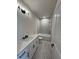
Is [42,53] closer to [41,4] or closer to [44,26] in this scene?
[41,4]

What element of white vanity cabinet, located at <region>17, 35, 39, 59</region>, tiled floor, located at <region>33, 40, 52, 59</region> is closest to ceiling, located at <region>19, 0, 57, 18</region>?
white vanity cabinet, located at <region>17, 35, 39, 59</region>

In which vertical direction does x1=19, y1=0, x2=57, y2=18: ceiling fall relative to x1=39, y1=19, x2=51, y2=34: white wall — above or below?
above

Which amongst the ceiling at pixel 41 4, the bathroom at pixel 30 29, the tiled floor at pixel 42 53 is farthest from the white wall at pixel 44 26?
the ceiling at pixel 41 4

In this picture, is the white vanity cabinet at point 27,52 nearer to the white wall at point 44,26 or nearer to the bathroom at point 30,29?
the bathroom at point 30,29

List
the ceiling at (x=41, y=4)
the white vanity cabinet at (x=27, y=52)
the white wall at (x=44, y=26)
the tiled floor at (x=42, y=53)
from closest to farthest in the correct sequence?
the white vanity cabinet at (x=27, y=52) < the ceiling at (x=41, y=4) < the tiled floor at (x=42, y=53) < the white wall at (x=44, y=26)

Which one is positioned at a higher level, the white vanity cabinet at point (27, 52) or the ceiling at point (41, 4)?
the ceiling at point (41, 4)

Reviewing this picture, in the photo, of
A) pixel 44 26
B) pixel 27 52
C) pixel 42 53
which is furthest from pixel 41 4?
pixel 44 26

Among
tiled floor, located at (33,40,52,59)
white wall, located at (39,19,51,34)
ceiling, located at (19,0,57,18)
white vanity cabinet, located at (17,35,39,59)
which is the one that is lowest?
tiled floor, located at (33,40,52,59)

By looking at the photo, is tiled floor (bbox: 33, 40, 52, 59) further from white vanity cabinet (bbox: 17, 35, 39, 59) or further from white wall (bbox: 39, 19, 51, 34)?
white wall (bbox: 39, 19, 51, 34)

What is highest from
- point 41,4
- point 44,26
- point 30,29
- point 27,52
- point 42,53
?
point 41,4

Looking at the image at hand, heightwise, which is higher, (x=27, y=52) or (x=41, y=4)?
(x=41, y=4)

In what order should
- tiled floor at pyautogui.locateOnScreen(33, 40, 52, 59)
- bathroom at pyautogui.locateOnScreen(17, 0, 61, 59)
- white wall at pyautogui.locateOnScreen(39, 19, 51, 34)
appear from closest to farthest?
bathroom at pyautogui.locateOnScreen(17, 0, 61, 59)
tiled floor at pyautogui.locateOnScreen(33, 40, 52, 59)
white wall at pyautogui.locateOnScreen(39, 19, 51, 34)

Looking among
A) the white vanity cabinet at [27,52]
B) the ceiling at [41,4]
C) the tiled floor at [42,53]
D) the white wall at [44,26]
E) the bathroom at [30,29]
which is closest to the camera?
the bathroom at [30,29]
